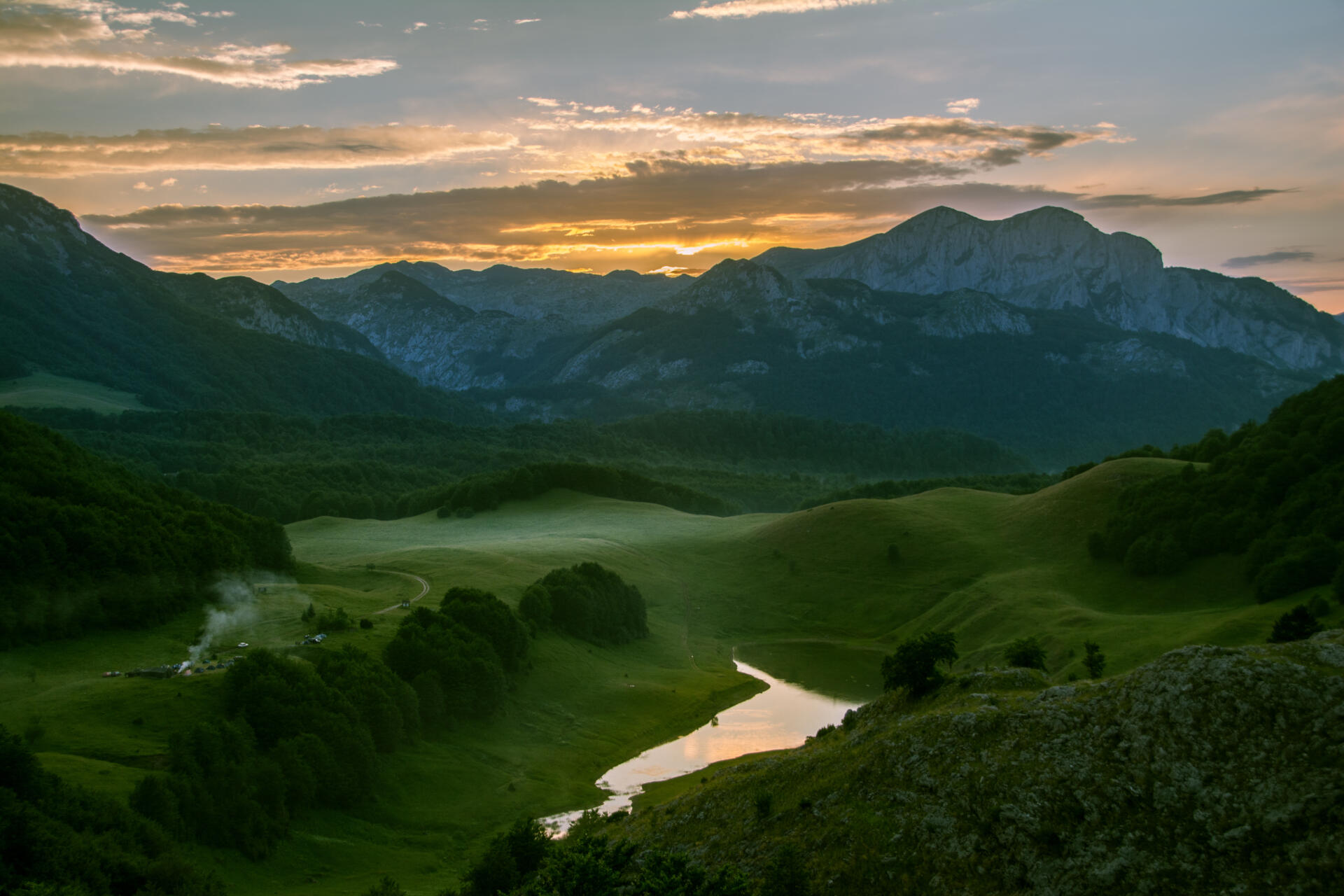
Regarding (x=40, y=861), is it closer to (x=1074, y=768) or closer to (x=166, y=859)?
(x=166, y=859)

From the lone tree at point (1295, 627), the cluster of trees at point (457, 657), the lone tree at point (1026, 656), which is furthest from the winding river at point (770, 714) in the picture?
the lone tree at point (1295, 627)

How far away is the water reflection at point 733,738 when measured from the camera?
66.2 m

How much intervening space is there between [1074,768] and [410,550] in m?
104

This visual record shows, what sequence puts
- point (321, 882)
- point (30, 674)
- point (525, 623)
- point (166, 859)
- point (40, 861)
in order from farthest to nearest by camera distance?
point (525, 623) < point (30, 674) < point (321, 882) < point (166, 859) < point (40, 861)

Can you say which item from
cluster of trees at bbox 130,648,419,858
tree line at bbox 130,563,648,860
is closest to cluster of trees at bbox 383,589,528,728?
tree line at bbox 130,563,648,860

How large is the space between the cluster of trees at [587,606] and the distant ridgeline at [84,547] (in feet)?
85.8

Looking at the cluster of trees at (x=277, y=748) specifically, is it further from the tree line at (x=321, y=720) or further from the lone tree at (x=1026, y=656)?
the lone tree at (x=1026, y=656)

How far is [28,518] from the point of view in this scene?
66.9m

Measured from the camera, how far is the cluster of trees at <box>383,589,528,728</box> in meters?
69.6

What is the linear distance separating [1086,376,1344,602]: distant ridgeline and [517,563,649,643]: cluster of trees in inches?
1981

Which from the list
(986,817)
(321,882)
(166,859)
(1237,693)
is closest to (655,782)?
(321,882)

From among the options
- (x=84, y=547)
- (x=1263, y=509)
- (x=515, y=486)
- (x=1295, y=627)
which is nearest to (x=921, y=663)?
(x=1295, y=627)

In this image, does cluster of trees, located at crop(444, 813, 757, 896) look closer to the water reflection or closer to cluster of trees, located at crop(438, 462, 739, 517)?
the water reflection

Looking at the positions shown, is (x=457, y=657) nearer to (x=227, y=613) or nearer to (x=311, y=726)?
(x=311, y=726)
